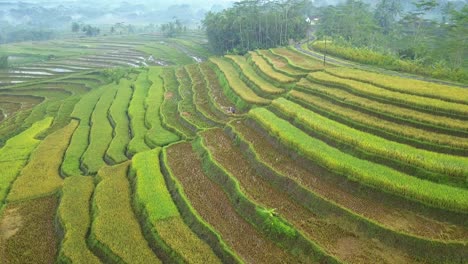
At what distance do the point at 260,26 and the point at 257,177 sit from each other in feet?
143

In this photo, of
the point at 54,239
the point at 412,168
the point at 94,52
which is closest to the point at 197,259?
the point at 54,239

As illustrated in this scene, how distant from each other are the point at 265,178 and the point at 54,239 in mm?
10598

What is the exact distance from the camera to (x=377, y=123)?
20.9 metres

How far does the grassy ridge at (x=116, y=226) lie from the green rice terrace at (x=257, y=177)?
0.24 ft

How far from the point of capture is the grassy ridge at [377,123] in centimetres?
1825

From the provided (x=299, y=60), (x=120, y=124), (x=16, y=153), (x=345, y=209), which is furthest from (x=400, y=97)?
(x=16, y=153)

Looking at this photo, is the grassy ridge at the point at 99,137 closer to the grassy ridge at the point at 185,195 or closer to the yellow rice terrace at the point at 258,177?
the yellow rice terrace at the point at 258,177

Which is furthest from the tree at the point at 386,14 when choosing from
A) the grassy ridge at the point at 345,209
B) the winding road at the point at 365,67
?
the grassy ridge at the point at 345,209

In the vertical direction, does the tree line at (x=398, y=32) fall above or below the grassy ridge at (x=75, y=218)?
above

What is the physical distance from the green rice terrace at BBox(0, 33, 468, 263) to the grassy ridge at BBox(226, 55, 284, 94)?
1.11 ft

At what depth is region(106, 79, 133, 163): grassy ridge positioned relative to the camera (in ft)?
83.9

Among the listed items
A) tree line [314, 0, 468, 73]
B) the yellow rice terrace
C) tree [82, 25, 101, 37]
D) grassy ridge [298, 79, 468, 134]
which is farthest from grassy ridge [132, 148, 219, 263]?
tree [82, 25, 101, 37]

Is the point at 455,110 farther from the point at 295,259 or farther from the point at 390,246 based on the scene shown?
the point at 295,259

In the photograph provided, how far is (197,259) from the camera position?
46.1ft
